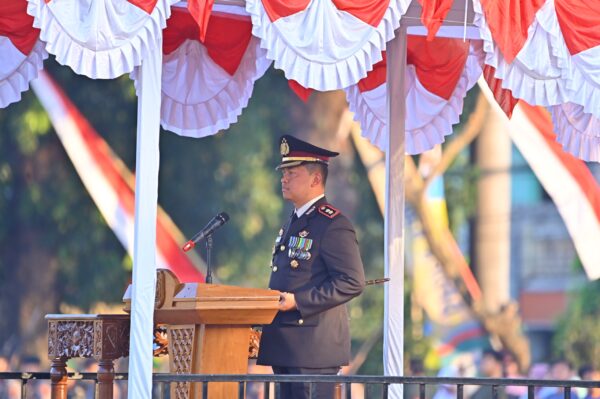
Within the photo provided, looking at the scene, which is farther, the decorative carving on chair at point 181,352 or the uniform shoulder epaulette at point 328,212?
the uniform shoulder epaulette at point 328,212

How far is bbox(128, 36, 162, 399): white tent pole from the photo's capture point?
634cm

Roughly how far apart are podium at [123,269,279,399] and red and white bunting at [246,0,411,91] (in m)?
1.13

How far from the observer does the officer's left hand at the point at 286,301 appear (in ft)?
22.8

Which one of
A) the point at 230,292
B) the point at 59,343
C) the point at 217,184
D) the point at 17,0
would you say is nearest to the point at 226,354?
the point at 230,292

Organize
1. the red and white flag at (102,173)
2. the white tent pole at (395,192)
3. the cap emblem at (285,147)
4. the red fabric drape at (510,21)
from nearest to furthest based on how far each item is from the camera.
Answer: the red fabric drape at (510,21), the cap emblem at (285,147), the white tent pole at (395,192), the red and white flag at (102,173)

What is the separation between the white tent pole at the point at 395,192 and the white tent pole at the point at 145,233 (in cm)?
233

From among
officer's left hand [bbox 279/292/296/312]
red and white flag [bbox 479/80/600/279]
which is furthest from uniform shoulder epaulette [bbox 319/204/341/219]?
red and white flag [bbox 479/80/600/279]

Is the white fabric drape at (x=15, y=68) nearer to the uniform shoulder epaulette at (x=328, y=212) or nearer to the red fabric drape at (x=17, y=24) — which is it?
the red fabric drape at (x=17, y=24)

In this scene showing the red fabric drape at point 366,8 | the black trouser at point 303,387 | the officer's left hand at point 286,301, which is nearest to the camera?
the red fabric drape at point 366,8

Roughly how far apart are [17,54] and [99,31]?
6.84 feet

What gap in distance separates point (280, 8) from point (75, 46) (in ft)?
3.46

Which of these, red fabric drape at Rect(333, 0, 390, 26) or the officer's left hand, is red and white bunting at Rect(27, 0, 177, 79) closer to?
red fabric drape at Rect(333, 0, 390, 26)

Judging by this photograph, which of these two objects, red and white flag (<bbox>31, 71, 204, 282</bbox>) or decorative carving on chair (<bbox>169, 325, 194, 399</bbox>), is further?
red and white flag (<bbox>31, 71, 204, 282</bbox>)

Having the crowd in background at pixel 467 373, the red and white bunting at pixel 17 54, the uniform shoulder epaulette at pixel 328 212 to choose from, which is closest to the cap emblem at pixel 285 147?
the uniform shoulder epaulette at pixel 328 212
